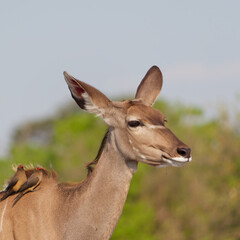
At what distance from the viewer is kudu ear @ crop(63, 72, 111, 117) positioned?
811cm

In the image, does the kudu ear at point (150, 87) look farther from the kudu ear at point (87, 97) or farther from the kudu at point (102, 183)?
the kudu ear at point (87, 97)

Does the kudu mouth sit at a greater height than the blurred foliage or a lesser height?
greater

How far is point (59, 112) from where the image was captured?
8662 centimetres

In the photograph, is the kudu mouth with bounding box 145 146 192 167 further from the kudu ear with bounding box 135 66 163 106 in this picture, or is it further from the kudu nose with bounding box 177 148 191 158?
the kudu ear with bounding box 135 66 163 106

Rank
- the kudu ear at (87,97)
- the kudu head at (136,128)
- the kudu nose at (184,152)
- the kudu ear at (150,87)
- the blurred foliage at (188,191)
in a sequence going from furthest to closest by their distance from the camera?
the blurred foliage at (188,191), the kudu ear at (150,87), the kudu ear at (87,97), the kudu head at (136,128), the kudu nose at (184,152)

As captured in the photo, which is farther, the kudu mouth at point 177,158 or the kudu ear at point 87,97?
the kudu ear at point 87,97

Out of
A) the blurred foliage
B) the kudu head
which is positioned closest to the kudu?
the kudu head

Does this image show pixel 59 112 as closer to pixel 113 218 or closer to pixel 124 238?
pixel 124 238

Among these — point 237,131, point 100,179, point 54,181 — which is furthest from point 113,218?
point 237,131

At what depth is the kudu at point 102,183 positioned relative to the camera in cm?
805

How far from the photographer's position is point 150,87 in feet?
30.3

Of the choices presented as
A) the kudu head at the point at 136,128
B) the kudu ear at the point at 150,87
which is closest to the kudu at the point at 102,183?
the kudu head at the point at 136,128

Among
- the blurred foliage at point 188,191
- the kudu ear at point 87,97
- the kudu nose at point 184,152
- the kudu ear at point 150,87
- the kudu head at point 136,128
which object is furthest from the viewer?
the blurred foliage at point 188,191

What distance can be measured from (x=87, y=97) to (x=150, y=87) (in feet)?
4.30
